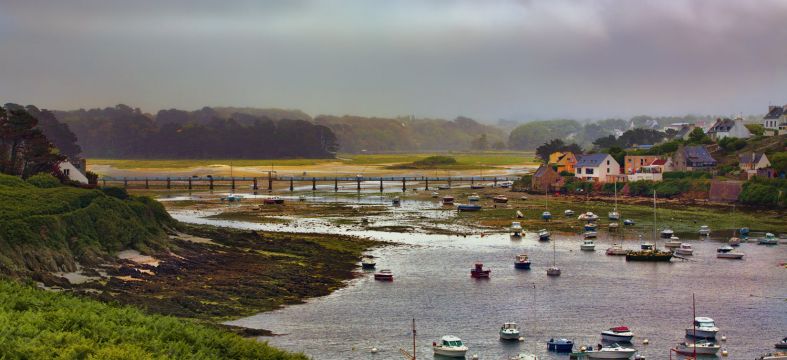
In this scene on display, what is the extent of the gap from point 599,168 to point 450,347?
313 ft

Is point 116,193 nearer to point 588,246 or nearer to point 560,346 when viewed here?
point 588,246

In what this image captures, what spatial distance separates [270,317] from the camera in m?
50.8

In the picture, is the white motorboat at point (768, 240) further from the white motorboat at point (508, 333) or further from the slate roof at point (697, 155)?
the slate roof at point (697, 155)

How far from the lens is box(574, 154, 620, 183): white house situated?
135 m

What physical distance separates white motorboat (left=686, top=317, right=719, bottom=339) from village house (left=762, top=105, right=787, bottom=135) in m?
104

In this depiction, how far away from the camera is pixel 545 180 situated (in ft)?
453

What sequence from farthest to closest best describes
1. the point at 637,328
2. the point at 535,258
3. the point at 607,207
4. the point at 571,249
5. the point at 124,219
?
the point at 607,207 < the point at 571,249 < the point at 535,258 < the point at 124,219 < the point at 637,328

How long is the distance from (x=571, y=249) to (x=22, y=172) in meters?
47.8

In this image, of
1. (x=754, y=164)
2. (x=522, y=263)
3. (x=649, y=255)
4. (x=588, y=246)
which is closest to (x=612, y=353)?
(x=522, y=263)

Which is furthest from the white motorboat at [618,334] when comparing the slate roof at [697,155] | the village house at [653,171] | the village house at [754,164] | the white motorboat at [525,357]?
the slate roof at [697,155]

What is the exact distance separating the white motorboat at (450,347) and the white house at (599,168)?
307 feet

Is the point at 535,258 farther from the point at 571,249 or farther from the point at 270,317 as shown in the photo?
the point at 270,317

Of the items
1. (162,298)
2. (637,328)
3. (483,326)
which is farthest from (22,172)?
(637,328)

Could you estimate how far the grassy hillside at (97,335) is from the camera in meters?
30.4
